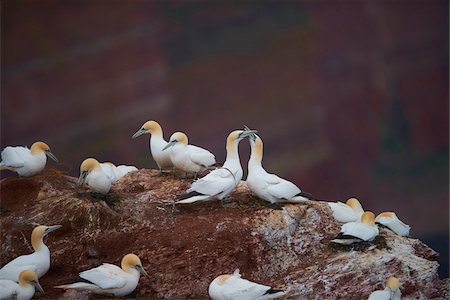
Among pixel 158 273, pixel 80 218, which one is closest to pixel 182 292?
pixel 158 273

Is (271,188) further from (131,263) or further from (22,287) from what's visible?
(22,287)

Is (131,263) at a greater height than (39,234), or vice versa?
(39,234)

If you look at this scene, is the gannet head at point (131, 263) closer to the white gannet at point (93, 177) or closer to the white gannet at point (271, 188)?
the white gannet at point (93, 177)

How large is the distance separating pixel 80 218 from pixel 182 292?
1.66 meters

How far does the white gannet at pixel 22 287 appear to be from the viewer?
14609 mm

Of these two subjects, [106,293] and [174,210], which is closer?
[106,293]

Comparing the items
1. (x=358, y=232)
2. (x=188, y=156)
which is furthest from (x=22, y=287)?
(x=358, y=232)

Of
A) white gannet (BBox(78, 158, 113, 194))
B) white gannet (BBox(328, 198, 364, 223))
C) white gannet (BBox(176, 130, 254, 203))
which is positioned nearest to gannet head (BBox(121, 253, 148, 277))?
white gannet (BBox(176, 130, 254, 203))

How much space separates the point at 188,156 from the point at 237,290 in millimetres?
2679

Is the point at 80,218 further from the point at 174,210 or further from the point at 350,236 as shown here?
the point at 350,236

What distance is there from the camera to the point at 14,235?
15.9 metres

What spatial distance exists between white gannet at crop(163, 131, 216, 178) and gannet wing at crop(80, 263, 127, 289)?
2.27 metres

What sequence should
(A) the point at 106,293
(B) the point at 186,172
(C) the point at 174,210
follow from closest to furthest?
(A) the point at 106,293
(C) the point at 174,210
(B) the point at 186,172

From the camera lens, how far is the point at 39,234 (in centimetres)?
1517
